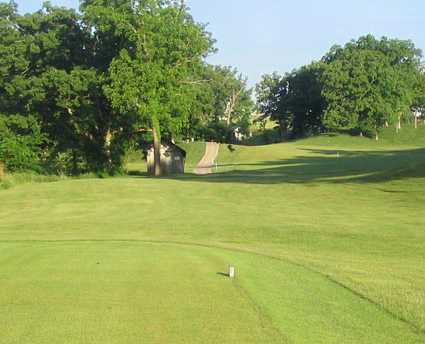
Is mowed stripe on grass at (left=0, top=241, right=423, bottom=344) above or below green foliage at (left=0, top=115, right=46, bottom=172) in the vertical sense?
below

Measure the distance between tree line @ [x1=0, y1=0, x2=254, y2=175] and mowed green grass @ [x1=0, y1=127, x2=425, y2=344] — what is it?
95.3 ft

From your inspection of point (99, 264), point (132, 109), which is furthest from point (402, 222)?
point (132, 109)

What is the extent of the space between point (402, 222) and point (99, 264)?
13196 millimetres

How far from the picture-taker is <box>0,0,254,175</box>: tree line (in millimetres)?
Answer: 56656

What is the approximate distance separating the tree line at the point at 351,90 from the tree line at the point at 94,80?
179 feet

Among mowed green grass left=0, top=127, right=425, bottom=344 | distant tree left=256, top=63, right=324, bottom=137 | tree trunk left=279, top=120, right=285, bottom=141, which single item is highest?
distant tree left=256, top=63, right=324, bottom=137

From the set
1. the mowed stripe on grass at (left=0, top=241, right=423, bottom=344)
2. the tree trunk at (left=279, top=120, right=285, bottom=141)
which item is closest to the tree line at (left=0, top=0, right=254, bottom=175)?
the mowed stripe on grass at (left=0, top=241, right=423, bottom=344)

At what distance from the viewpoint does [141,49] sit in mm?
57406

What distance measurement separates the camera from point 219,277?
10844 mm

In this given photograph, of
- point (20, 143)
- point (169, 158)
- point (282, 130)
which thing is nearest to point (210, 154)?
point (169, 158)

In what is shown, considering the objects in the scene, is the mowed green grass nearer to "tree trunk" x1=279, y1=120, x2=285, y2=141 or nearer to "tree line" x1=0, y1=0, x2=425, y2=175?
"tree line" x1=0, y1=0, x2=425, y2=175

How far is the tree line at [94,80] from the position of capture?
5666 centimetres

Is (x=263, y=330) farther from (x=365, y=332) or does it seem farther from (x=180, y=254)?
(x=180, y=254)

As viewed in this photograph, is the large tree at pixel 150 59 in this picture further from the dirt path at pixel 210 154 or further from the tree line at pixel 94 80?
the dirt path at pixel 210 154
